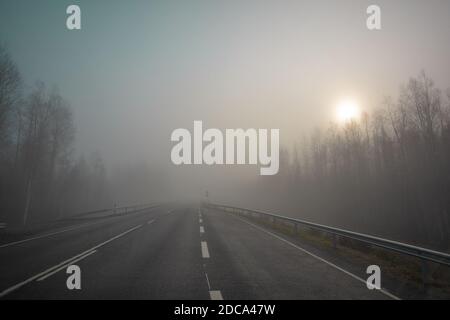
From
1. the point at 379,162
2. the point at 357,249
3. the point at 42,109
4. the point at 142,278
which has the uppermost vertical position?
the point at 42,109

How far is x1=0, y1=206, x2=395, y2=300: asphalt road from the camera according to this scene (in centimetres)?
556

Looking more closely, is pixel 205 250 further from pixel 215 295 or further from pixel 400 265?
pixel 400 265

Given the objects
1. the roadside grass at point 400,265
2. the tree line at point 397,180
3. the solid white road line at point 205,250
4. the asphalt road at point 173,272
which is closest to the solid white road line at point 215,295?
the asphalt road at point 173,272

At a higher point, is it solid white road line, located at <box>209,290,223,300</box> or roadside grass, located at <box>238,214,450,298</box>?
solid white road line, located at <box>209,290,223,300</box>

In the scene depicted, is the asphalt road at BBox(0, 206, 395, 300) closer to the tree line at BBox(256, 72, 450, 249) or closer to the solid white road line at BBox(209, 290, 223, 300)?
the solid white road line at BBox(209, 290, 223, 300)

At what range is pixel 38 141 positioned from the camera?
26609mm

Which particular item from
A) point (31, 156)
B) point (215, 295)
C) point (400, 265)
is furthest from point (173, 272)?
point (31, 156)

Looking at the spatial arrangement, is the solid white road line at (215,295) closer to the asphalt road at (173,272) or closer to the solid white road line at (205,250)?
the asphalt road at (173,272)

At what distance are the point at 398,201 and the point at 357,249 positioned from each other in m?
20.3

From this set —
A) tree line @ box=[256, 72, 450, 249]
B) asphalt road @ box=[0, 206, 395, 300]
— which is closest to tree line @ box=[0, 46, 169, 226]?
asphalt road @ box=[0, 206, 395, 300]

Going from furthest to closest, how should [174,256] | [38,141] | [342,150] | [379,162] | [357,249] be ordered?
[342,150] → [379,162] → [38,141] → [357,249] → [174,256]
